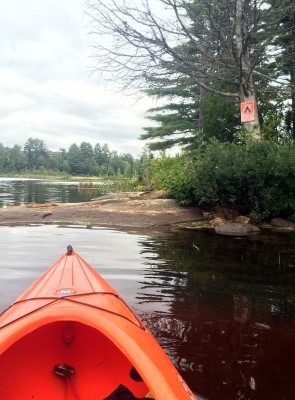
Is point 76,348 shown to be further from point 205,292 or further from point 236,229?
point 236,229

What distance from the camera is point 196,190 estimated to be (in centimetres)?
Answer: 1151

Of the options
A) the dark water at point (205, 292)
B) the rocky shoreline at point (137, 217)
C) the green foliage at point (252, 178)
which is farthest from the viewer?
the rocky shoreline at point (137, 217)

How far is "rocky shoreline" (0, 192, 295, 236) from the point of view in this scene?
1078 cm

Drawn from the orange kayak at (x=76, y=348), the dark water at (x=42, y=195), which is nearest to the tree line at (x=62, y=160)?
the dark water at (x=42, y=195)

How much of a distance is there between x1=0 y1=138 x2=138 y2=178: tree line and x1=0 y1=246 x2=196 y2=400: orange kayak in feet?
338

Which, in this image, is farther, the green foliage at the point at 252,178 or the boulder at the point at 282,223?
the boulder at the point at 282,223

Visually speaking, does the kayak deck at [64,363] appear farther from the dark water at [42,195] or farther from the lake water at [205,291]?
the dark water at [42,195]

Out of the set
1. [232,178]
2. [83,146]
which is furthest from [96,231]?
[83,146]

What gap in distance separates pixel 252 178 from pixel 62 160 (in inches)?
4897

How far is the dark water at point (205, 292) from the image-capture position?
2.99 m

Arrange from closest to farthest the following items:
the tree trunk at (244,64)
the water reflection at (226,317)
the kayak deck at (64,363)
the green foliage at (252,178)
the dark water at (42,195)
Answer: the kayak deck at (64,363), the water reflection at (226,317), the green foliage at (252,178), the tree trunk at (244,64), the dark water at (42,195)

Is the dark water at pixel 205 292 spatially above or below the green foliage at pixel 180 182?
below

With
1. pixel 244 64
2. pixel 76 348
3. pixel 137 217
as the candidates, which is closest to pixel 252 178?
pixel 137 217

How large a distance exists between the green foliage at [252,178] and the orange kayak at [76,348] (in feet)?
26.6
